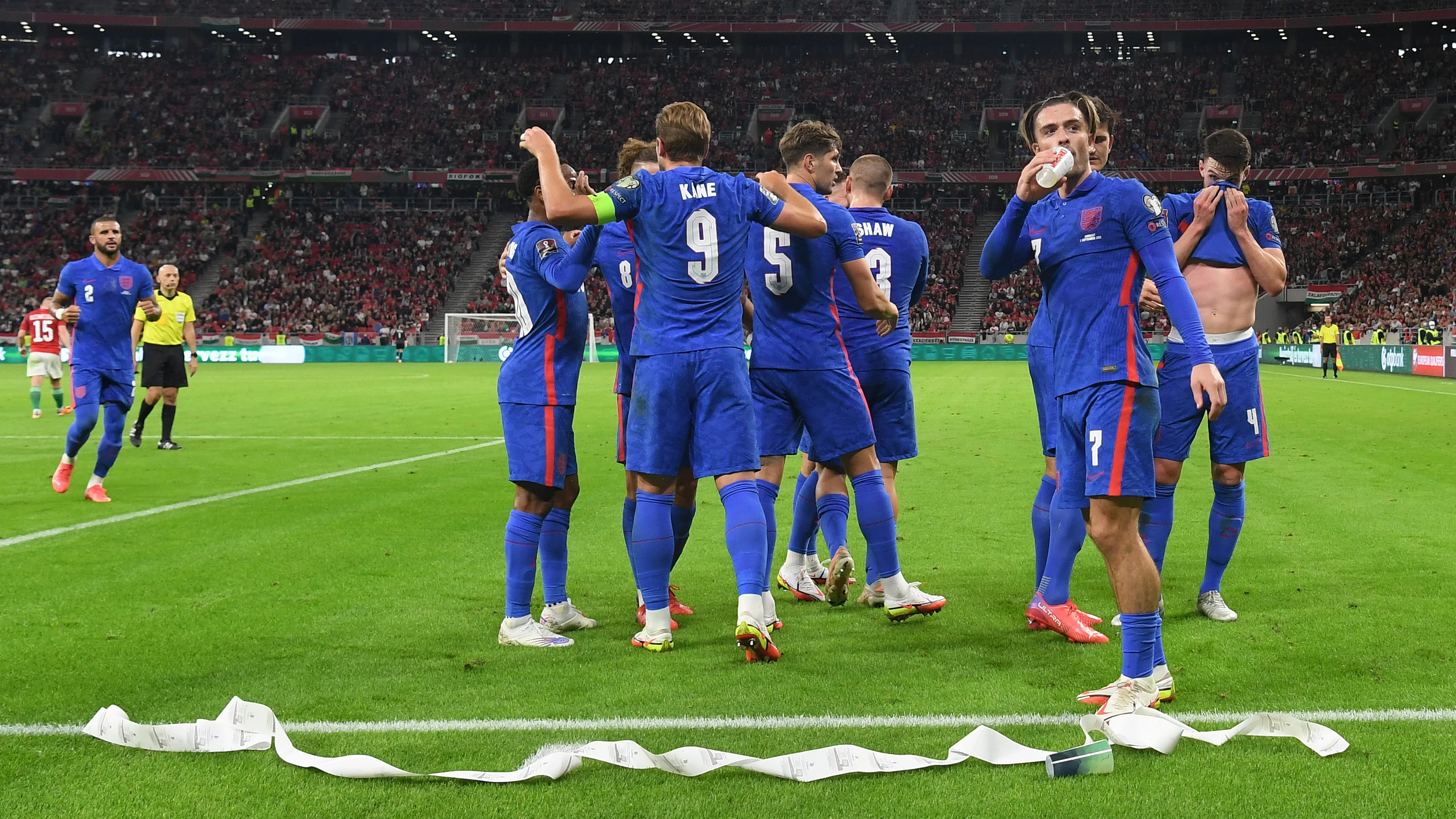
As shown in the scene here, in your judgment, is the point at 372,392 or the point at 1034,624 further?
the point at 372,392

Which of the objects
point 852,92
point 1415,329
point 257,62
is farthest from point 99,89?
point 1415,329

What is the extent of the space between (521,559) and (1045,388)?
2789mm

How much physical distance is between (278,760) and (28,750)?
864mm

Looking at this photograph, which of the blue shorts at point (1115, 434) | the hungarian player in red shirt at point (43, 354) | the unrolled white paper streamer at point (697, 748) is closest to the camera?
the unrolled white paper streamer at point (697, 748)

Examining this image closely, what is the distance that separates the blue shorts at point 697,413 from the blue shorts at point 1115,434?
1.39m

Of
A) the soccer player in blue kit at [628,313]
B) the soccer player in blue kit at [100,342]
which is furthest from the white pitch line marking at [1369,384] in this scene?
the soccer player in blue kit at [100,342]

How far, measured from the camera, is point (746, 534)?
498 centimetres

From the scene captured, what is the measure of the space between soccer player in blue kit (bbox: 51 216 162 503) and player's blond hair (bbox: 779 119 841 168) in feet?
21.3

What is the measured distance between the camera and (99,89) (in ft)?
199

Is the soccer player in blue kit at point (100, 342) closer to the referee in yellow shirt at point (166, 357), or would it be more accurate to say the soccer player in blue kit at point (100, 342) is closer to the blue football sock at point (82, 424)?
the blue football sock at point (82, 424)

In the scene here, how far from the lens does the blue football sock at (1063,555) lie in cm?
546

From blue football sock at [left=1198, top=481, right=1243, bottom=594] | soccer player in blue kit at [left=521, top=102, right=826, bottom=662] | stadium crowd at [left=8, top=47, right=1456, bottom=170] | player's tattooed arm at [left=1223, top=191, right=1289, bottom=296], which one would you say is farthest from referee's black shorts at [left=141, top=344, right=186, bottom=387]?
stadium crowd at [left=8, top=47, right=1456, bottom=170]

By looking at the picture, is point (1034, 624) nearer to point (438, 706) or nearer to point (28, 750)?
point (438, 706)

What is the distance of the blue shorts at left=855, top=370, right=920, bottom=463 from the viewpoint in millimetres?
6309
